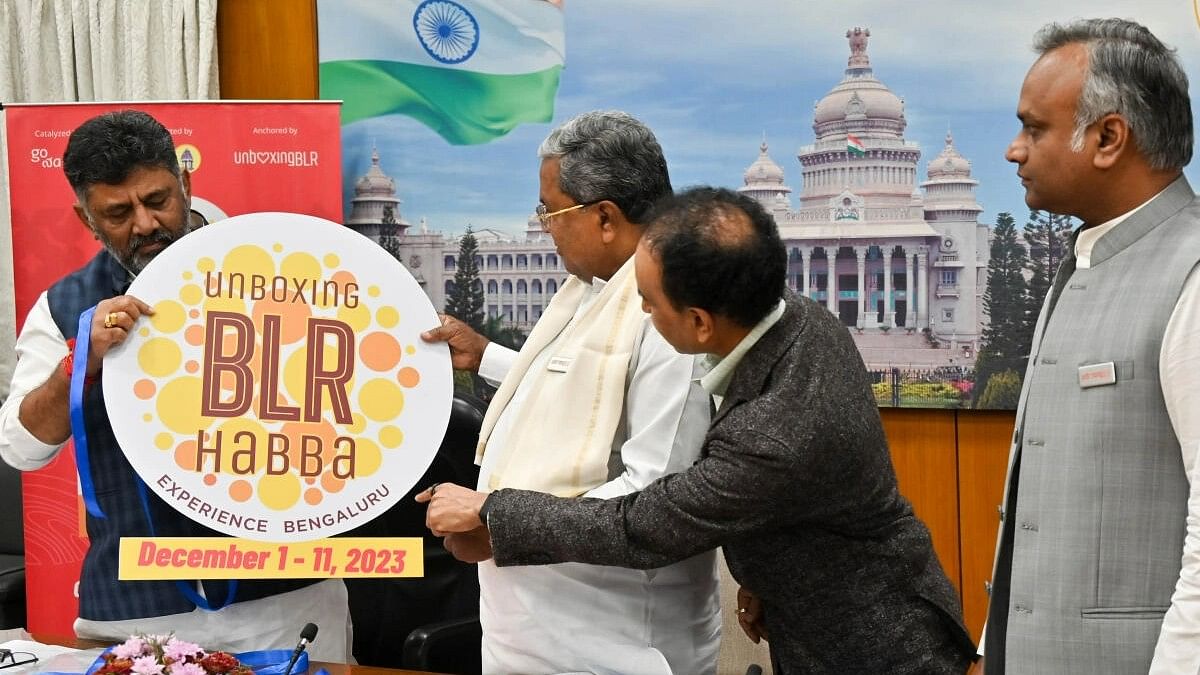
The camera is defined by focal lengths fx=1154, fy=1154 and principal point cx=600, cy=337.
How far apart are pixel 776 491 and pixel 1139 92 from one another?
25.7 inches

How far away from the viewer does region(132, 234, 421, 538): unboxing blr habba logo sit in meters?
1.91

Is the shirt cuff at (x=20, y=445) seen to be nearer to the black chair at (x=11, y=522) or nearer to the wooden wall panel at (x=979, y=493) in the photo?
the black chair at (x=11, y=522)

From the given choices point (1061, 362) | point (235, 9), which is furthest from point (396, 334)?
point (235, 9)

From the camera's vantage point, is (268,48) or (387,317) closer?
(387,317)

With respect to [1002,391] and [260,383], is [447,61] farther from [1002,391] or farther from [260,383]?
[260,383]

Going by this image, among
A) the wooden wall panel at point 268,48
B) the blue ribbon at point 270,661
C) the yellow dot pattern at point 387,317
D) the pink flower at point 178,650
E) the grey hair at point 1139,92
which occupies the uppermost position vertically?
the wooden wall panel at point 268,48

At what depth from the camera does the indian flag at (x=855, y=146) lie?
3479mm

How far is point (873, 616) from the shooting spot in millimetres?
1525

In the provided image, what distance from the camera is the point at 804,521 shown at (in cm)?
152

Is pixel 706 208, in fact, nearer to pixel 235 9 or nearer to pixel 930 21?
pixel 930 21

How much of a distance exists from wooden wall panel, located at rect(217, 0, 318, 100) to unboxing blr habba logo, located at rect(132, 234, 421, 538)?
224 cm

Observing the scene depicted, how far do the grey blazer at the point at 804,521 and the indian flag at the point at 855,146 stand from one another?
6.67ft

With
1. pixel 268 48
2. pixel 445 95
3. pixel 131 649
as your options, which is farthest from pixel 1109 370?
pixel 268 48

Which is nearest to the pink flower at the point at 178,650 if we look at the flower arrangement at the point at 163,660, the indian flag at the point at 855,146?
the flower arrangement at the point at 163,660
